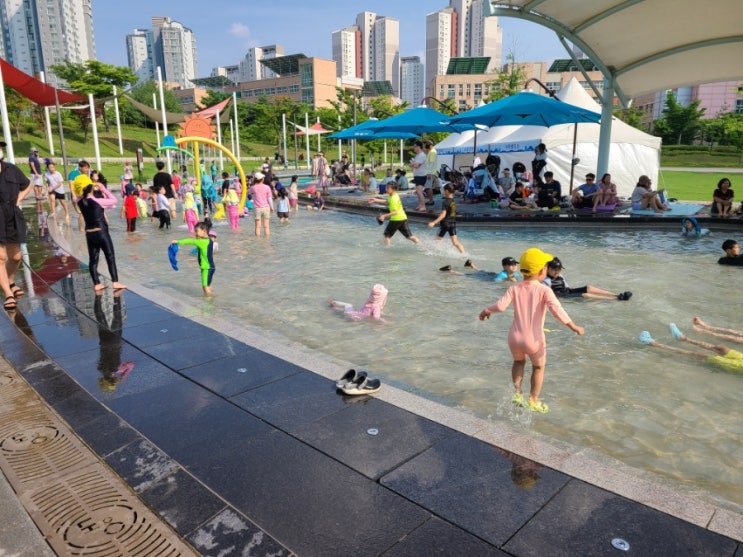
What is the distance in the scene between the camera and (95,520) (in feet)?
9.77

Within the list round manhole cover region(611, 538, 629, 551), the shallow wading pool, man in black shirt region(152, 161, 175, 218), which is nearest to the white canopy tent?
the shallow wading pool

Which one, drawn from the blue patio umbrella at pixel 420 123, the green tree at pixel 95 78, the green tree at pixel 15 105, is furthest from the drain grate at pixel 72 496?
the green tree at pixel 95 78

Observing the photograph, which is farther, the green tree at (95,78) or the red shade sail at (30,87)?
the green tree at (95,78)

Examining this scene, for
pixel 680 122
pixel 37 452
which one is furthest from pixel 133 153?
pixel 680 122

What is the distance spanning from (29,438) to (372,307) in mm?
4516

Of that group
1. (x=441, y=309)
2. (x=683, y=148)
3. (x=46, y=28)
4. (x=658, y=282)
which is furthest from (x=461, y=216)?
(x=46, y=28)

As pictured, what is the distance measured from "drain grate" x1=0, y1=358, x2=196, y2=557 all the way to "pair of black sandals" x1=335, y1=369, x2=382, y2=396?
187 centimetres

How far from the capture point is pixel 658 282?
953 centimetres

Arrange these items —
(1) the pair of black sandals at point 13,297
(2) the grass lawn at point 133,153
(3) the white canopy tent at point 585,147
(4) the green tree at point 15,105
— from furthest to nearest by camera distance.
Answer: (4) the green tree at point 15,105 → (2) the grass lawn at point 133,153 → (3) the white canopy tent at point 585,147 → (1) the pair of black sandals at point 13,297

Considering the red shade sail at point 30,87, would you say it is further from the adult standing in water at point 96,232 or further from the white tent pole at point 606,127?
the white tent pole at point 606,127

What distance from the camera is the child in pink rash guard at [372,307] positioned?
7.39 meters

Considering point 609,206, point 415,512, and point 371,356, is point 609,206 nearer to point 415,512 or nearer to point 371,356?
point 371,356

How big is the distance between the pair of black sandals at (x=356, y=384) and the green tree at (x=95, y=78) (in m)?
61.8

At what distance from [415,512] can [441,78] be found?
127 m
